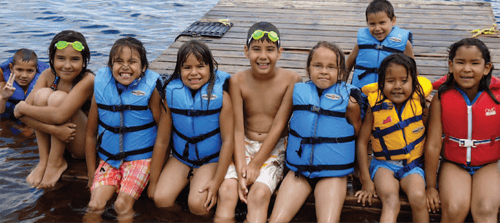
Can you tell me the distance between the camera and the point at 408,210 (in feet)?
11.5

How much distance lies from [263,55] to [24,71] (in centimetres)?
307

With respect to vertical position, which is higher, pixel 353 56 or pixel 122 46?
pixel 122 46

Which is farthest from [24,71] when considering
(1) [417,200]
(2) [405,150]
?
(1) [417,200]

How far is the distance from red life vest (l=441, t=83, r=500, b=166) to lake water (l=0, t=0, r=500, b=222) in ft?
2.94

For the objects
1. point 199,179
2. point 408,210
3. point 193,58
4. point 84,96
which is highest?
point 193,58

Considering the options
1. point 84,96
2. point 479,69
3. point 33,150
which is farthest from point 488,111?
point 33,150

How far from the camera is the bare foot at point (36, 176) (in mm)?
3911

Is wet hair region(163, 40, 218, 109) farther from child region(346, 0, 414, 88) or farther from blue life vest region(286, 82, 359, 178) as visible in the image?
child region(346, 0, 414, 88)

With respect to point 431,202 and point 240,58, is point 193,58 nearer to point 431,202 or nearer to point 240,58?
point 431,202

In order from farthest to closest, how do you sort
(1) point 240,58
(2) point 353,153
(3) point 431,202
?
(1) point 240,58 → (2) point 353,153 → (3) point 431,202

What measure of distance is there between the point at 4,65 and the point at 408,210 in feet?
15.8

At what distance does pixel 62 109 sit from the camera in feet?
12.3

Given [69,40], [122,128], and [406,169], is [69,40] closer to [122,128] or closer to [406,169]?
[122,128]

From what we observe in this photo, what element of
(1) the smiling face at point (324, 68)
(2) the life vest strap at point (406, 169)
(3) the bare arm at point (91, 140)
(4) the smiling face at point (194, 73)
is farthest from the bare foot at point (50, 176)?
(2) the life vest strap at point (406, 169)
